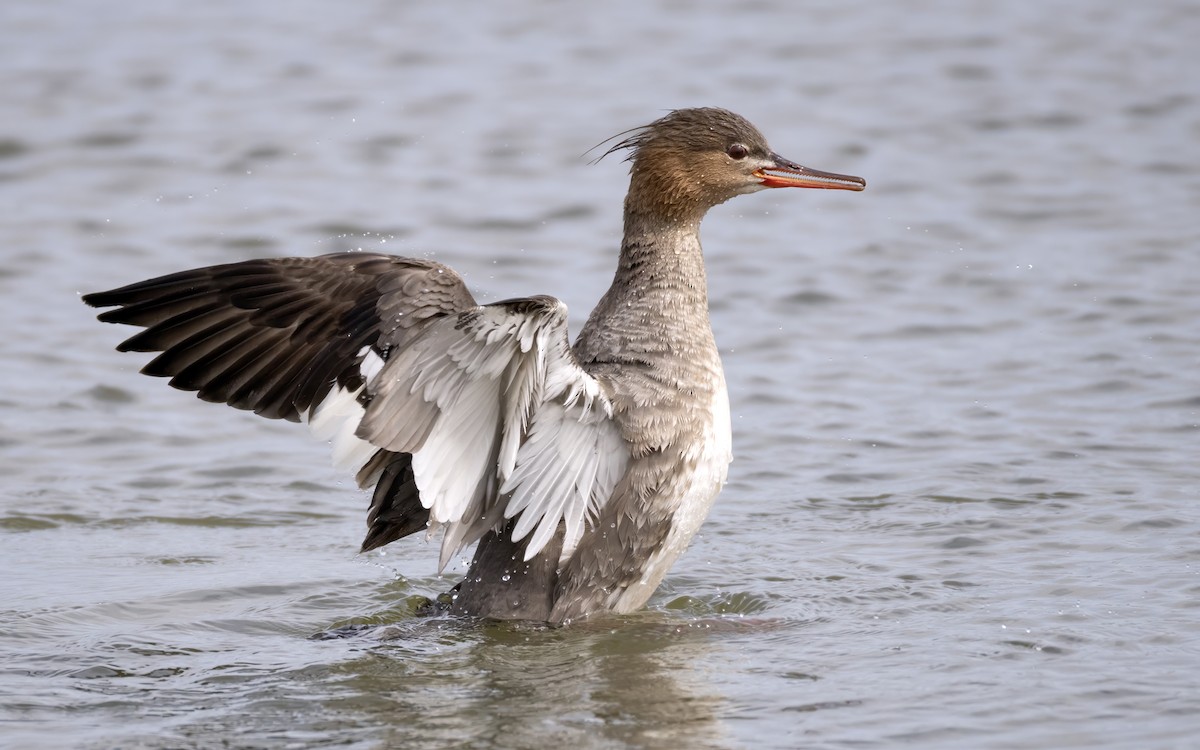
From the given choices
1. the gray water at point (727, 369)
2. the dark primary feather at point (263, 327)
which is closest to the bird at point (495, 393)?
the dark primary feather at point (263, 327)

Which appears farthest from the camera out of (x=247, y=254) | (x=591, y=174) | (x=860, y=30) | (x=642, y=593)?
(x=860, y=30)

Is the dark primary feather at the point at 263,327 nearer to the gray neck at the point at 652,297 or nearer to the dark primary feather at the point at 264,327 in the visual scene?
the dark primary feather at the point at 264,327

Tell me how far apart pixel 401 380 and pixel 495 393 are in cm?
39

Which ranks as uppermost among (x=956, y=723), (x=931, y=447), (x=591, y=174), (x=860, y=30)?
(x=860, y=30)

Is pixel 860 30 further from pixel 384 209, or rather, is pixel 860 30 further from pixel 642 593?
pixel 642 593

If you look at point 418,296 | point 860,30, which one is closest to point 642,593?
point 418,296

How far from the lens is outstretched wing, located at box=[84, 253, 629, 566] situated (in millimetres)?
6266

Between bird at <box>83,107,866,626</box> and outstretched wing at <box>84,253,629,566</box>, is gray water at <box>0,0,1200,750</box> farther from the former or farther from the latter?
outstretched wing at <box>84,253,629,566</box>

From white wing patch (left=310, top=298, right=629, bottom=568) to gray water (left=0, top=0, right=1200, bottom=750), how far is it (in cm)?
58

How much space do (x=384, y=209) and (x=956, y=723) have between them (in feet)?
29.1

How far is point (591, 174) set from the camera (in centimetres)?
1499

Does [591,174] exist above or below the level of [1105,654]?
above

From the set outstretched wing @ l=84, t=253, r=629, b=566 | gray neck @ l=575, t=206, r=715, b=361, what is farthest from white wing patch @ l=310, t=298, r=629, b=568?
gray neck @ l=575, t=206, r=715, b=361

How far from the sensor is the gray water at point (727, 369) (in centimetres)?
627
